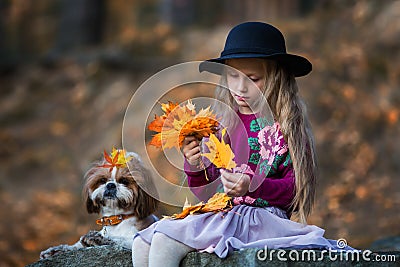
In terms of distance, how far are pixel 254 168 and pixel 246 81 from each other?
45cm

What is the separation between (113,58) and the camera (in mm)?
11469

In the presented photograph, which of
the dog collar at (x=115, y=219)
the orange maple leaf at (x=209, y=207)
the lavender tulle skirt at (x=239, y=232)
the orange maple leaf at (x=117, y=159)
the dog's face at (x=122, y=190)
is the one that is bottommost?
the lavender tulle skirt at (x=239, y=232)

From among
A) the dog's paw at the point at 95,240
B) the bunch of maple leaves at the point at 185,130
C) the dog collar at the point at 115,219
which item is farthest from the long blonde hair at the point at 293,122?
the dog's paw at the point at 95,240

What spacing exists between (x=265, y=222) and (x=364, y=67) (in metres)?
5.53

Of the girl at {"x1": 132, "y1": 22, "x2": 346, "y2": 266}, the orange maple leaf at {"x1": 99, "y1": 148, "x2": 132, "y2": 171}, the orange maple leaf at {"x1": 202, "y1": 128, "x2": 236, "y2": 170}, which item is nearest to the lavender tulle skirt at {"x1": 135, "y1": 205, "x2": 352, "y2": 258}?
the girl at {"x1": 132, "y1": 22, "x2": 346, "y2": 266}

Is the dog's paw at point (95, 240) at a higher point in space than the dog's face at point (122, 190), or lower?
lower

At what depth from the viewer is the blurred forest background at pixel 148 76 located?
26.0 feet

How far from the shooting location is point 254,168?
3.83 meters

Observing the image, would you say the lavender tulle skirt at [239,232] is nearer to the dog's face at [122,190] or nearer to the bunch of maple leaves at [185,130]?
the bunch of maple leaves at [185,130]

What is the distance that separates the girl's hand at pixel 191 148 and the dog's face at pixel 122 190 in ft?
1.60

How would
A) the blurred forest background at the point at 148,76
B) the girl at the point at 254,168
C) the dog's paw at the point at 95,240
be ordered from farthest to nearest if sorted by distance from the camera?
the blurred forest background at the point at 148,76
the dog's paw at the point at 95,240
the girl at the point at 254,168

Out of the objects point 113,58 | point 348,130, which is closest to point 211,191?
point 348,130

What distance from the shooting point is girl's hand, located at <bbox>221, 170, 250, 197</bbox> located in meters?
3.45

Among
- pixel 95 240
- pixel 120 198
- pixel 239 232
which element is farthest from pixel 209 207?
pixel 95 240
